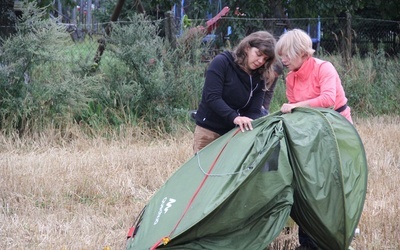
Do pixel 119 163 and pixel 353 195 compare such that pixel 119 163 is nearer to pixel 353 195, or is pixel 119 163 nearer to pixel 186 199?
pixel 186 199

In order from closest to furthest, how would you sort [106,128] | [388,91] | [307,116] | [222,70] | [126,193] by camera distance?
[307,116] < [222,70] < [126,193] < [106,128] < [388,91]

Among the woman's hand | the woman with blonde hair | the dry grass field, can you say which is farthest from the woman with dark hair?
the dry grass field

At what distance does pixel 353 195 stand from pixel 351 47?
320 inches

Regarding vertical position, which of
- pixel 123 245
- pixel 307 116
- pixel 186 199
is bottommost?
pixel 123 245

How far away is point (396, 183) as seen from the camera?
6.50 metres

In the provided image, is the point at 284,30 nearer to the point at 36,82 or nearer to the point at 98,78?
the point at 98,78

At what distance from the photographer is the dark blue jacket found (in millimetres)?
4777

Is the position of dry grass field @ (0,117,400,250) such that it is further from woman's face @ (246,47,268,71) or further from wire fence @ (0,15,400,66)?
wire fence @ (0,15,400,66)

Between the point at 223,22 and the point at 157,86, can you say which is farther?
the point at 223,22

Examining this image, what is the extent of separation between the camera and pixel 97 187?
6.18 meters

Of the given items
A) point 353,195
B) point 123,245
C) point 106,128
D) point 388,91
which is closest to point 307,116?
point 353,195

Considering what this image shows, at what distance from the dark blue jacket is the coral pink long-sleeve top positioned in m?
0.25

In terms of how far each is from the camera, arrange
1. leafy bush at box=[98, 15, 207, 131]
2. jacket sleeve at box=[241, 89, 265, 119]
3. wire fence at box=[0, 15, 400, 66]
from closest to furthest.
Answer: jacket sleeve at box=[241, 89, 265, 119]
leafy bush at box=[98, 15, 207, 131]
wire fence at box=[0, 15, 400, 66]

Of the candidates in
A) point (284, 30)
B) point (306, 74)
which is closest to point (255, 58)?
point (306, 74)
